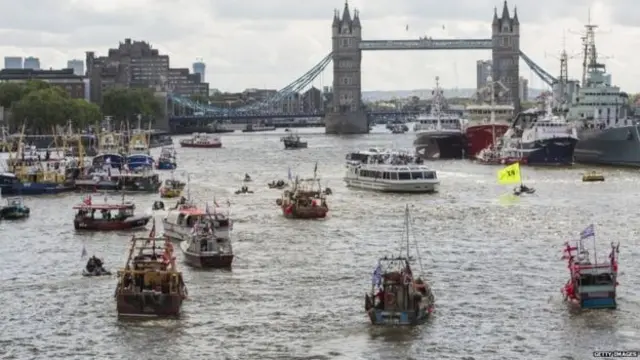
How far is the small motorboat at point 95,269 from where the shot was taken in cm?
5278

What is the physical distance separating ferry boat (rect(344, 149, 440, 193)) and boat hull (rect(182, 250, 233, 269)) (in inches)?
1544

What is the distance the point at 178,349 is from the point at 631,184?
63.4m

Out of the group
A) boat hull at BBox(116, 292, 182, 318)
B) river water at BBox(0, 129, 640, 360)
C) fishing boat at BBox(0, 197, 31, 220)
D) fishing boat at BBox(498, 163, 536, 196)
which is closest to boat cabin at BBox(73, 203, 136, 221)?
river water at BBox(0, 129, 640, 360)

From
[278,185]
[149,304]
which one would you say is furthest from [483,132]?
[149,304]

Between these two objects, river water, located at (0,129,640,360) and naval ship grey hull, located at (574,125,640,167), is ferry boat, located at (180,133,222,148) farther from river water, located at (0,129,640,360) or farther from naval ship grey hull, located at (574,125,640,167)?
river water, located at (0,129,640,360)

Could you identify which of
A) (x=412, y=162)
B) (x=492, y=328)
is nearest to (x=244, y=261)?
(x=492, y=328)

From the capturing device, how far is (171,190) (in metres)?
89.4

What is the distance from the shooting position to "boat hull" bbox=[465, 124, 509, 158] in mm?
148413

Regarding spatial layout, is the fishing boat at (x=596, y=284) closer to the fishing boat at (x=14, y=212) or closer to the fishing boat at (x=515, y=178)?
the fishing boat at (x=14, y=212)

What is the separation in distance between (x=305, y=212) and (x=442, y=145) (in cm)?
7853

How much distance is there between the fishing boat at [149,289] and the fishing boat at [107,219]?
21566 millimetres

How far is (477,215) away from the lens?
3012 inches

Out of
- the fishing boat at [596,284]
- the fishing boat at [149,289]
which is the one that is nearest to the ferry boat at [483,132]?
the fishing boat at [596,284]
